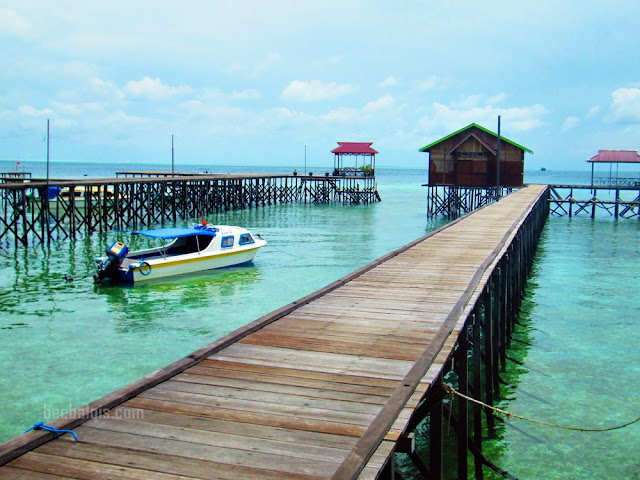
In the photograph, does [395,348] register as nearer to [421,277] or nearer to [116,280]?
[421,277]

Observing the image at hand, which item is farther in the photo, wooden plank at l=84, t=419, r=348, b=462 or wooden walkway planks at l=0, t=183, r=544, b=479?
wooden plank at l=84, t=419, r=348, b=462

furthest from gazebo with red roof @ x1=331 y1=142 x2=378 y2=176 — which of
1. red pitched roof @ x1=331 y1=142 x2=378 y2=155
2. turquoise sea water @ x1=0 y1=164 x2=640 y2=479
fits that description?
turquoise sea water @ x1=0 y1=164 x2=640 y2=479

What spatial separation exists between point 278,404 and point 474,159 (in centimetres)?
4194

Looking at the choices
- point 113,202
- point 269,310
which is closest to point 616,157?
point 113,202

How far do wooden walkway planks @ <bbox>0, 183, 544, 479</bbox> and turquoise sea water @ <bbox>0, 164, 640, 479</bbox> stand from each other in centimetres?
268

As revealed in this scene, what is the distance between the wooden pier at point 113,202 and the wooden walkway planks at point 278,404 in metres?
21.8

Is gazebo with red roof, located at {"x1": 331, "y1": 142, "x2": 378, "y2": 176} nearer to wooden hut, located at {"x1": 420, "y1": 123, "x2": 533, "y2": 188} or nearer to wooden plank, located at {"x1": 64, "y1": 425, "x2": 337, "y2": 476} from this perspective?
wooden hut, located at {"x1": 420, "y1": 123, "x2": 533, "y2": 188}

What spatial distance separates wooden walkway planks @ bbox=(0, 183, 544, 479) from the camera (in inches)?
169

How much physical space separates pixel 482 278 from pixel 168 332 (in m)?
7.49

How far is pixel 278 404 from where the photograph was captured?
17.7 feet

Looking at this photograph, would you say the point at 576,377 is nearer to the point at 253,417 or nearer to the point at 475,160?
the point at 253,417

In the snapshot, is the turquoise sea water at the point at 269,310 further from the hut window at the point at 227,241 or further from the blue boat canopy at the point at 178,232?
the blue boat canopy at the point at 178,232

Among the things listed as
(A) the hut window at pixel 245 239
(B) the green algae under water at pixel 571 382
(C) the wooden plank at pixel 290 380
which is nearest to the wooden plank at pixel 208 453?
(C) the wooden plank at pixel 290 380

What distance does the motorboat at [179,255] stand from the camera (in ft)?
65.7
